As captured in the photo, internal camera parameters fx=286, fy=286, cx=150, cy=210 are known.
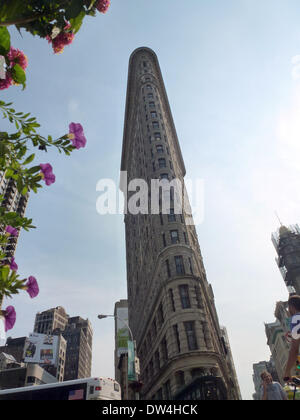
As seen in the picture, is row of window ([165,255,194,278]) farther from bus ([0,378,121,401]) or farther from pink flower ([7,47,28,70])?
pink flower ([7,47,28,70])

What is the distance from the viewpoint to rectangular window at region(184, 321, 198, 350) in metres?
30.0

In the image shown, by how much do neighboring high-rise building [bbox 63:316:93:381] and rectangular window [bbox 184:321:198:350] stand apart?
124919 millimetres

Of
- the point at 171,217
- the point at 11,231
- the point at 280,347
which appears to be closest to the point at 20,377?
the point at 171,217

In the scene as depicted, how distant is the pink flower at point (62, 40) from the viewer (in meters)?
3.58

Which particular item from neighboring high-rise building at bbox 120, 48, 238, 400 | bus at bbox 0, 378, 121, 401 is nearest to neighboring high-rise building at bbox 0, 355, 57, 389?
neighboring high-rise building at bbox 120, 48, 238, 400

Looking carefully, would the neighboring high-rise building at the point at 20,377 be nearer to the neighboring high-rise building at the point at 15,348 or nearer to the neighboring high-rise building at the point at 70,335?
the neighboring high-rise building at the point at 15,348

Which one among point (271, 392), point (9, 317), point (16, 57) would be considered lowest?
point (9, 317)

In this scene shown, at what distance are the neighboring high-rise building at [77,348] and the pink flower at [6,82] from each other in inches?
6034

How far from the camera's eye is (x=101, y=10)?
11.8ft

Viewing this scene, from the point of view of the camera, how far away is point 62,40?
365cm

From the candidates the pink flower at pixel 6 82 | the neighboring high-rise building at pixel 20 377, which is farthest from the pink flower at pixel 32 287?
the neighboring high-rise building at pixel 20 377

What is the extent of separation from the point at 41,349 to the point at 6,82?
285 ft

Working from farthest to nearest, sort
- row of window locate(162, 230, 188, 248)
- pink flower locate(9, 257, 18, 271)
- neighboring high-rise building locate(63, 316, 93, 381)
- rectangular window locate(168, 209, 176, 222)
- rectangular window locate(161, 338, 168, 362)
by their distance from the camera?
neighboring high-rise building locate(63, 316, 93, 381) < rectangular window locate(168, 209, 176, 222) < row of window locate(162, 230, 188, 248) < rectangular window locate(161, 338, 168, 362) < pink flower locate(9, 257, 18, 271)

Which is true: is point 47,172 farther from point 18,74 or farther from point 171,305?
point 171,305
